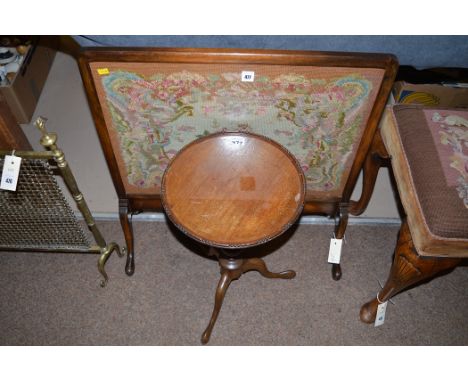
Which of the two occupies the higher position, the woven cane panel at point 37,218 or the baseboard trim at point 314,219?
the woven cane panel at point 37,218

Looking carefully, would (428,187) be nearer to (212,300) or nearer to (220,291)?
(220,291)

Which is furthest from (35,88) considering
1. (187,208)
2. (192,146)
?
(187,208)

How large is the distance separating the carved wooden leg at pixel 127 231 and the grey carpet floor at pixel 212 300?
50 mm

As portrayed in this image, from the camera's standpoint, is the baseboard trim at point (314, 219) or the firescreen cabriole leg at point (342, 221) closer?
the firescreen cabriole leg at point (342, 221)

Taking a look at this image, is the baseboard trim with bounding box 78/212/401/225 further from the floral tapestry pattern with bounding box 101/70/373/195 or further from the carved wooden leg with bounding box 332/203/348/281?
the floral tapestry pattern with bounding box 101/70/373/195

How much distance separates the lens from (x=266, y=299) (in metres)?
1.89

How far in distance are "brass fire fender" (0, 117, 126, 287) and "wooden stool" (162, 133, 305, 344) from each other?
14.4 inches

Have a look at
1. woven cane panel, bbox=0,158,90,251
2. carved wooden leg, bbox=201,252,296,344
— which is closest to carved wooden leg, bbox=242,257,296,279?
carved wooden leg, bbox=201,252,296,344

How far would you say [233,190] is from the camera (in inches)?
55.6

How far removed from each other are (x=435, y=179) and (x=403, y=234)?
9.2 inches

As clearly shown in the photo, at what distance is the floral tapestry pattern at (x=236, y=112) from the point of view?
1375mm

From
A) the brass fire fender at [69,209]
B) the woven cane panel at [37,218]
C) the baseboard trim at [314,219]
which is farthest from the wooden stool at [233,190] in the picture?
the baseboard trim at [314,219]

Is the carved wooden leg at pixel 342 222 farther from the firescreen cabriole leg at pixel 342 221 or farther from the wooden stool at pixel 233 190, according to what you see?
the wooden stool at pixel 233 190

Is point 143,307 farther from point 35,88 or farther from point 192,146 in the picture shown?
point 35,88
